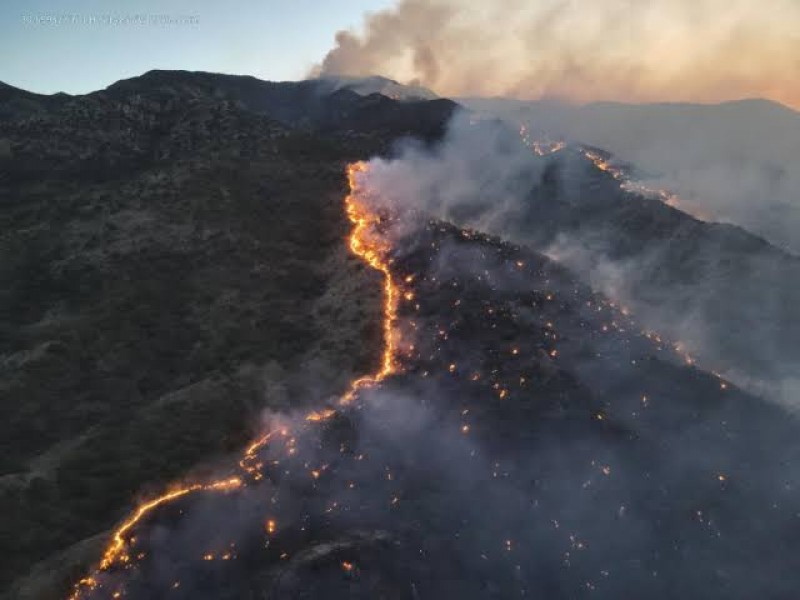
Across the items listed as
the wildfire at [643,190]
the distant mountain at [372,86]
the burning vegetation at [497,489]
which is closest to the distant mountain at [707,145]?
the wildfire at [643,190]

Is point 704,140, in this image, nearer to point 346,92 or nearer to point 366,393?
point 346,92

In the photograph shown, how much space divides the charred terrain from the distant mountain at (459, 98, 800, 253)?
71.4 feet

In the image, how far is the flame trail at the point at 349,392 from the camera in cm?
2139

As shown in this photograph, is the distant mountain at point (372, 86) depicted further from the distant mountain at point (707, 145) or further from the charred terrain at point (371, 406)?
the charred terrain at point (371, 406)

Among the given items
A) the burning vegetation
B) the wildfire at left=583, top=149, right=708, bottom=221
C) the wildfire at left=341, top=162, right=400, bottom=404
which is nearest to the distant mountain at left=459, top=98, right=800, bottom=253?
the wildfire at left=583, top=149, right=708, bottom=221

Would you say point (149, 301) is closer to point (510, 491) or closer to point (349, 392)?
point (349, 392)

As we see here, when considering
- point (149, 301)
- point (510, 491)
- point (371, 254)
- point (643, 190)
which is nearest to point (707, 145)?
point (643, 190)

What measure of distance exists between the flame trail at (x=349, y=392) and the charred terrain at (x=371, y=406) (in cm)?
18

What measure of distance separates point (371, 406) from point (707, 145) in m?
157

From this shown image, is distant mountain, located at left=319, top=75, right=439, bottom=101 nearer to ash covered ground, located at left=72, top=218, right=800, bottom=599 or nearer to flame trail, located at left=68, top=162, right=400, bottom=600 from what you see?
flame trail, located at left=68, top=162, right=400, bottom=600

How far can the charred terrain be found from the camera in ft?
66.8

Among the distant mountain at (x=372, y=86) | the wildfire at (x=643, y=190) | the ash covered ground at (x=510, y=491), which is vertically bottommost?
the ash covered ground at (x=510, y=491)

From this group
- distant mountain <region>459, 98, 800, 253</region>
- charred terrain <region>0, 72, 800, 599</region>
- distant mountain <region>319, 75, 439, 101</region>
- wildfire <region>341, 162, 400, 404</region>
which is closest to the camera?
charred terrain <region>0, 72, 800, 599</region>

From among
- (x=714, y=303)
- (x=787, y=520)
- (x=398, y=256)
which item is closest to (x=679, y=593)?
(x=787, y=520)
